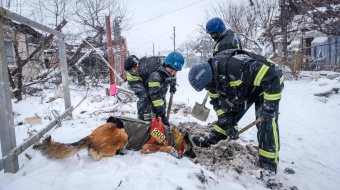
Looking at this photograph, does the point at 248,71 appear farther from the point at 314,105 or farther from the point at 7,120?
the point at 314,105

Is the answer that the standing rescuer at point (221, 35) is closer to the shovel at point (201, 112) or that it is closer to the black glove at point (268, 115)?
the shovel at point (201, 112)

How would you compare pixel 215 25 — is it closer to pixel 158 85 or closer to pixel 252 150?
pixel 158 85

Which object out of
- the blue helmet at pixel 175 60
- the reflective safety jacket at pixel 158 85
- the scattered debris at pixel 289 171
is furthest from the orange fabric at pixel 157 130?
the scattered debris at pixel 289 171

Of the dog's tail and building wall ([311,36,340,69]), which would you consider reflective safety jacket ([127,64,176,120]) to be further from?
building wall ([311,36,340,69])

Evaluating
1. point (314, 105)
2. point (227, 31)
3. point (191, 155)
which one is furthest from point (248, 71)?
point (314, 105)

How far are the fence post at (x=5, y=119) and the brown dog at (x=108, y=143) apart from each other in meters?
0.25

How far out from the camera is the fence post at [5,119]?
184 centimetres

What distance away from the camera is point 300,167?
2.69 meters

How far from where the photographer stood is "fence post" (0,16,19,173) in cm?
184

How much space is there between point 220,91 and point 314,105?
451 cm

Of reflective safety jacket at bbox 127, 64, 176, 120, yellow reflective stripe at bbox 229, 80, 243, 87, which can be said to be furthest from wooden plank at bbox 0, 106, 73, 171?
yellow reflective stripe at bbox 229, 80, 243, 87

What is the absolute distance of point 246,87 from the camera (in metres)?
2.60

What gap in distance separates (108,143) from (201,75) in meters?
1.54

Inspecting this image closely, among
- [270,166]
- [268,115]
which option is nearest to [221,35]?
[268,115]
